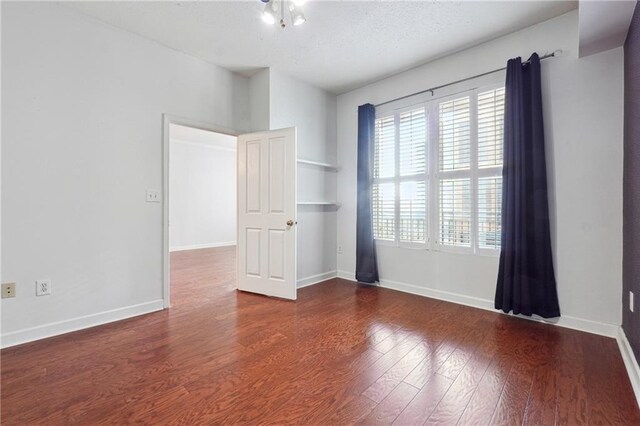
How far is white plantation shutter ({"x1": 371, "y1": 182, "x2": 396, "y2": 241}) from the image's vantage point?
150 inches

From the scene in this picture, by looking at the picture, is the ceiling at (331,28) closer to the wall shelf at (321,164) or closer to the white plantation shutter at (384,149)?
the white plantation shutter at (384,149)

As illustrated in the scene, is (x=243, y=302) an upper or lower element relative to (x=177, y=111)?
lower

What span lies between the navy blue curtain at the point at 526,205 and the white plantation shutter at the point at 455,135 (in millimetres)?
429

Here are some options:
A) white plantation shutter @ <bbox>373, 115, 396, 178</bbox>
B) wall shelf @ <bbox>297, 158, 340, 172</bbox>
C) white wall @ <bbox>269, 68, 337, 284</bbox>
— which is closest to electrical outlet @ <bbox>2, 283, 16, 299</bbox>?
white wall @ <bbox>269, 68, 337, 284</bbox>

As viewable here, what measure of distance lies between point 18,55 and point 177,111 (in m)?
1.20

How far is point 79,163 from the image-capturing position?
253cm

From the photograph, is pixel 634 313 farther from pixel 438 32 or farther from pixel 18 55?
pixel 18 55

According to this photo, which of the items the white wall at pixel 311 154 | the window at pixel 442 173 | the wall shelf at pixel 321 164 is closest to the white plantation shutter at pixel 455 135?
the window at pixel 442 173

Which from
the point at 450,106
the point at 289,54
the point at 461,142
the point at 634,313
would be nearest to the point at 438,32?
the point at 450,106

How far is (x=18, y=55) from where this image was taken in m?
2.25

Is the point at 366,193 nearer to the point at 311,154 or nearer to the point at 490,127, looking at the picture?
the point at 311,154

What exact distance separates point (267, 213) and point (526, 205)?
8.70 feet

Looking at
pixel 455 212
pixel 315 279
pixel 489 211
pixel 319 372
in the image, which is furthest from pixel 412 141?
pixel 319 372

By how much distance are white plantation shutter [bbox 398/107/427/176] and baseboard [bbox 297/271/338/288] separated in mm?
1797
